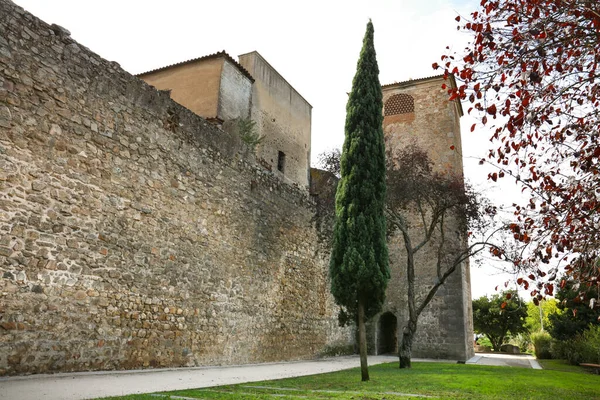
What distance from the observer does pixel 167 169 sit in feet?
29.2

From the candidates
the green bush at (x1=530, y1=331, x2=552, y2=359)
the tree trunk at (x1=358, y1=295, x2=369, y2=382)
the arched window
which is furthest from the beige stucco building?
the green bush at (x1=530, y1=331, x2=552, y2=359)

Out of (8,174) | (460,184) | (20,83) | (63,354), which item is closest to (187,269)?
(63,354)

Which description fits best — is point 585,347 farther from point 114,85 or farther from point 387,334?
point 114,85

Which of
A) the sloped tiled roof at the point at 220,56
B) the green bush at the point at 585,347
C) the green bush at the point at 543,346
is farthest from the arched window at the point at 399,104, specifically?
the green bush at the point at 543,346

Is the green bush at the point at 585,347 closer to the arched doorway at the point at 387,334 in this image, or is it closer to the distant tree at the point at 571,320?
the distant tree at the point at 571,320

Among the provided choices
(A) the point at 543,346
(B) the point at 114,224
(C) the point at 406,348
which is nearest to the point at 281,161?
(C) the point at 406,348

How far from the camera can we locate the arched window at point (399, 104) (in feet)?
71.1

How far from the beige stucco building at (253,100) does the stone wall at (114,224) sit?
3.63 meters

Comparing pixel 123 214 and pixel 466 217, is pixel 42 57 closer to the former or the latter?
pixel 123 214

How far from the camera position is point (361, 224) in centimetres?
896

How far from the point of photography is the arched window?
21.7m

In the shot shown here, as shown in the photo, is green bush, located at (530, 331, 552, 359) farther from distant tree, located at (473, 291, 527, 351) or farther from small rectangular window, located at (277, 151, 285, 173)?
small rectangular window, located at (277, 151, 285, 173)

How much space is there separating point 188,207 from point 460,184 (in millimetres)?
9437

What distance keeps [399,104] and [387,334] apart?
11425 millimetres
